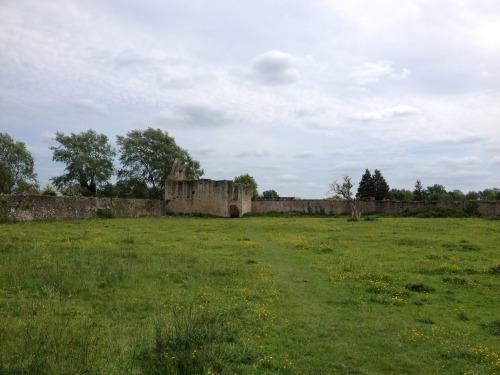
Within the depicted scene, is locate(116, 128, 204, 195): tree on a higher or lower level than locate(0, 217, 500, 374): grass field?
higher

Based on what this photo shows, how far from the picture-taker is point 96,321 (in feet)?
25.3

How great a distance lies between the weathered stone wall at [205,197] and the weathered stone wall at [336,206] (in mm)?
5712

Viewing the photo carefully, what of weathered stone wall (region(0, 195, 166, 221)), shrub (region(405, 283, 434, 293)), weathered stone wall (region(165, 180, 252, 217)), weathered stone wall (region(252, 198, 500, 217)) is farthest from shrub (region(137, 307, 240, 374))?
weathered stone wall (region(252, 198, 500, 217))

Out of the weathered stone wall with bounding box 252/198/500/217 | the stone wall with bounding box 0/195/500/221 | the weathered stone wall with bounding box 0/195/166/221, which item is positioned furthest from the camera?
the weathered stone wall with bounding box 252/198/500/217

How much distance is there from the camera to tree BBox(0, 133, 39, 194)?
1946 inches

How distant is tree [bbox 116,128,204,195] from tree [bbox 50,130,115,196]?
8.96 ft

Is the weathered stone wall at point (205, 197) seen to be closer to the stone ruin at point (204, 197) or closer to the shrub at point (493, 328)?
the stone ruin at point (204, 197)

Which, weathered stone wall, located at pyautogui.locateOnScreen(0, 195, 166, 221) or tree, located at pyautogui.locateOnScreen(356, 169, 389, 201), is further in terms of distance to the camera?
tree, located at pyautogui.locateOnScreen(356, 169, 389, 201)

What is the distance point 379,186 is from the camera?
73312mm

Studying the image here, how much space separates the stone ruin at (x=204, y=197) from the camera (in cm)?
4688

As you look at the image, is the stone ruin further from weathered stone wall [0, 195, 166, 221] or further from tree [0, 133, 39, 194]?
tree [0, 133, 39, 194]

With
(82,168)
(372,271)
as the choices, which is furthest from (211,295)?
(82,168)

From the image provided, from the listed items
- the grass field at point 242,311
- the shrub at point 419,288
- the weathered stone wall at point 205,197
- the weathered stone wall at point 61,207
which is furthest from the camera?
the weathered stone wall at point 205,197

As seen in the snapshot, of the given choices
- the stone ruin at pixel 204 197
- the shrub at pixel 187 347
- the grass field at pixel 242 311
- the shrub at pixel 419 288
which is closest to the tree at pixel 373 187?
the stone ruin at pixel 204 197
